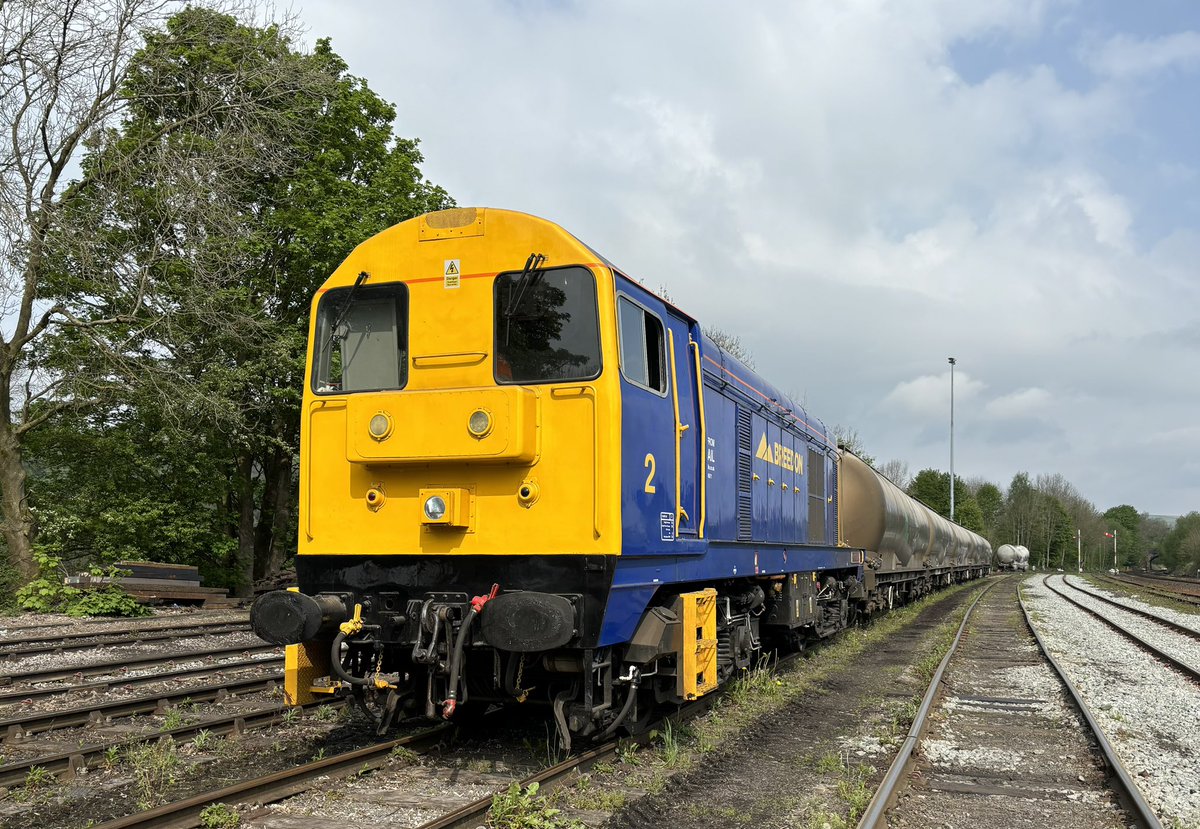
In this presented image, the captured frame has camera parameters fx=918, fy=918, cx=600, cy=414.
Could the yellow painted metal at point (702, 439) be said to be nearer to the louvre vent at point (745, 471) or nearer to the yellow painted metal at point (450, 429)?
the louvre vent at point (745, 471)

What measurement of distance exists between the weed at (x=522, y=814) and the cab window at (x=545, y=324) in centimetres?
256

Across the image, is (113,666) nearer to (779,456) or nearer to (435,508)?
(435,508)

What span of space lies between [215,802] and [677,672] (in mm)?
3125

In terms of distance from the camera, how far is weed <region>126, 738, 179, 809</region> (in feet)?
18.1

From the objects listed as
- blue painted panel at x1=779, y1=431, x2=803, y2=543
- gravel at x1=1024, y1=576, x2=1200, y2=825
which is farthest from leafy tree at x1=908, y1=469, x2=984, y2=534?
blue painted panel at x1=779, y1=431, x2=803, y2=543

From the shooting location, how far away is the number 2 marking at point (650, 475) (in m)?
6.34

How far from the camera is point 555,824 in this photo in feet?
16.6

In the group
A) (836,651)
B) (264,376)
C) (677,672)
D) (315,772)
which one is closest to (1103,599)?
(836,651)

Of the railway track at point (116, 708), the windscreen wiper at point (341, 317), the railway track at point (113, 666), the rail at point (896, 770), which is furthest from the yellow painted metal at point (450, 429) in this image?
the railway track at point (113, 666)

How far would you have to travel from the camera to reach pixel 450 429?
19.2ft

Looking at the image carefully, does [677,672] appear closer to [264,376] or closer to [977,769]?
[977,769]

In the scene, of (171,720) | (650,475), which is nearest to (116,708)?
(171,720)

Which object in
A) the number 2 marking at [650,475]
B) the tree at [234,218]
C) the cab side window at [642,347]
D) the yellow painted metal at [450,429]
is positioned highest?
the tree at [234,218]

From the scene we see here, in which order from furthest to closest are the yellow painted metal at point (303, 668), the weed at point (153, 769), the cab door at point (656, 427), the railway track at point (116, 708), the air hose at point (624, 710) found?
the railway track at point (116, 708)
the air hose at point (624, 710)
the yellow painted metal at point (303, 668)
the cab door at point (656, 427)
the weed at point (153, 769)
